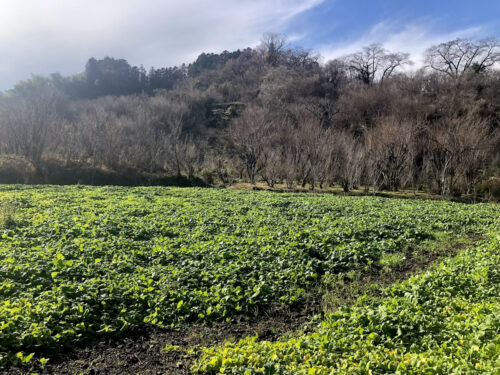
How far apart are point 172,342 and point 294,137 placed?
38.7 metres

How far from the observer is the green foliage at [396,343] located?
457cm

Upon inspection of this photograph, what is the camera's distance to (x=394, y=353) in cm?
493

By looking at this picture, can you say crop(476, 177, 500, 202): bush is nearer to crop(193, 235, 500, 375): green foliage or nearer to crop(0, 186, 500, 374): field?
crop(0, 186, 500, 374): field

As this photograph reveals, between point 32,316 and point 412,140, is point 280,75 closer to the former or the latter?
point 412,140

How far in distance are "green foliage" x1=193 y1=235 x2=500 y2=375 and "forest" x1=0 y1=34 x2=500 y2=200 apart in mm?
29719

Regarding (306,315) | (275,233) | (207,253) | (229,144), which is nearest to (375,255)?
(275,233)

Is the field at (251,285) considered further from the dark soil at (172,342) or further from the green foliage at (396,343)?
the dark soil at (172,342)

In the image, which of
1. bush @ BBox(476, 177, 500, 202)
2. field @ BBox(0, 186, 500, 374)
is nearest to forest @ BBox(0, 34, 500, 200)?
bush @ BBox(476, 177, 500, 202)

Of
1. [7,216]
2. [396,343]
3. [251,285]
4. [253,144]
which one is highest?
[253,144]

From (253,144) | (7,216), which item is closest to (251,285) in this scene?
(7,216)

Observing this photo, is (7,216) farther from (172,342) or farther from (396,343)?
(396,343)

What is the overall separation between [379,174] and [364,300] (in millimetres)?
31353

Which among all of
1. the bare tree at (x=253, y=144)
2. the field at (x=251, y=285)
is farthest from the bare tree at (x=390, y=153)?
the field at (x=251, y=285)

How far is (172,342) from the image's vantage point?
6438 millimetres
